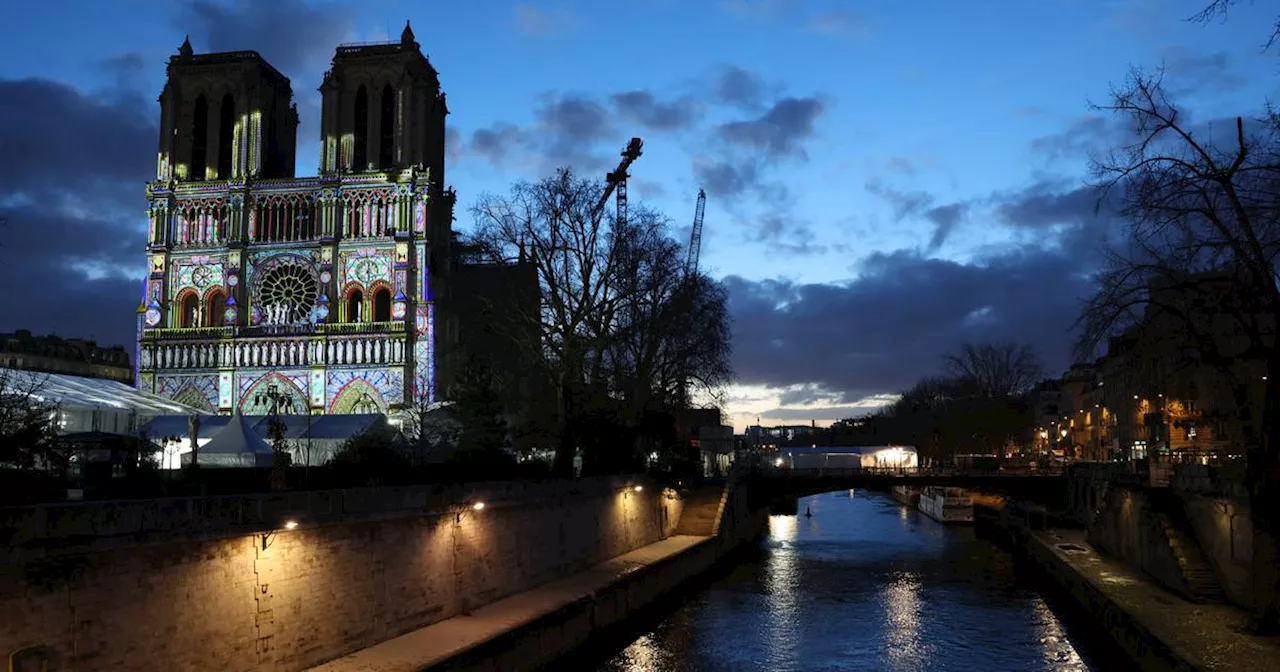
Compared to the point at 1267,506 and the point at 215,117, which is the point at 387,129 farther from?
the point at 1267,506

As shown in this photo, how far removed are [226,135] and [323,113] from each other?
8.71 meters

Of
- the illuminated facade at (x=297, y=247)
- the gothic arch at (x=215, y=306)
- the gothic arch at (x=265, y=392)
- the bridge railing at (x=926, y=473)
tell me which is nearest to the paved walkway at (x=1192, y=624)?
the bridge railing at (x=926, y=473)

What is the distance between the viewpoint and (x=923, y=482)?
65.9 metres

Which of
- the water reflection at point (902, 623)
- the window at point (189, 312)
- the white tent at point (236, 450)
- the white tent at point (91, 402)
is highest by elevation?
the window at point (189, 312)

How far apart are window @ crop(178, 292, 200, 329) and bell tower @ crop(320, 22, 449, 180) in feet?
44.1

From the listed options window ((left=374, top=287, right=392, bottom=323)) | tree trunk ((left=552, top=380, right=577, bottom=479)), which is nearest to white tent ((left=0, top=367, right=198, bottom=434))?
window ((left=374, top=287, right=392, bottom=323))

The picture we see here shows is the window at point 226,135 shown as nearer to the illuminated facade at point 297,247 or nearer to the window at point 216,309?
the illuminated facade at point 297,247

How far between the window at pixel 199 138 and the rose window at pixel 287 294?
1099 cm

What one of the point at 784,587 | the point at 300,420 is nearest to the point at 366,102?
the point at 300,420

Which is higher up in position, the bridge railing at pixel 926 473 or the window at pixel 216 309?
the window at pixel 216 309

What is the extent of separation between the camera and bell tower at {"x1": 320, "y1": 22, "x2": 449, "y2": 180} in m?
81.2

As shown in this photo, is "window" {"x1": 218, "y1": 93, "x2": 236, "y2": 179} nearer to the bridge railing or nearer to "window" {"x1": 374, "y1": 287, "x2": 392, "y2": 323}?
"window" {"x1": 374, "y1": 287, "x2": 392, "y2": 323}

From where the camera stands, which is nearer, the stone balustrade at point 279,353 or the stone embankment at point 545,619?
the stone embankment at point 545,619

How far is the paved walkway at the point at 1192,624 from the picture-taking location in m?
23.2
